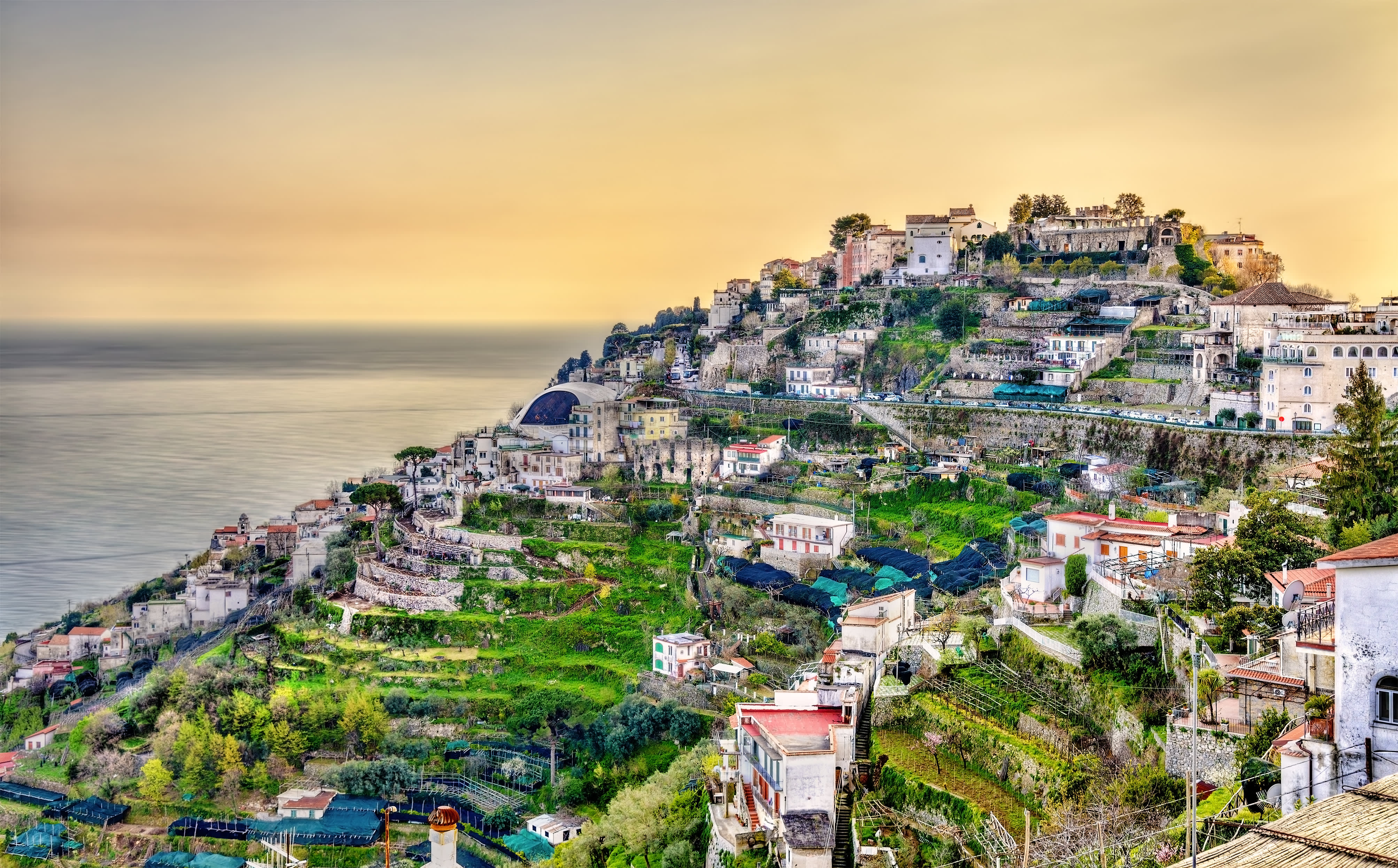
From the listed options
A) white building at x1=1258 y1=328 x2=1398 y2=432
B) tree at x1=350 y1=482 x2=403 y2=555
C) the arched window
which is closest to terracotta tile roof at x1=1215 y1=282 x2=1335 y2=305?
white building at x1=1258 y1=328 x2=1398 y2=432

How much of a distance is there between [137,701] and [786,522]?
523 inches

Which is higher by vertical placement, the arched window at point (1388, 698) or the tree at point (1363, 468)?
the tree at point (1363, 468)

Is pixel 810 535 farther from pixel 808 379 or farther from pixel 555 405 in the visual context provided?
pixel 555 405

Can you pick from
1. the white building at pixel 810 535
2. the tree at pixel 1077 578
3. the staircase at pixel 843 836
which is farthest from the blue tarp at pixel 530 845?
the white building at pixel 810 535

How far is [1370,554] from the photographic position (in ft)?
30.0

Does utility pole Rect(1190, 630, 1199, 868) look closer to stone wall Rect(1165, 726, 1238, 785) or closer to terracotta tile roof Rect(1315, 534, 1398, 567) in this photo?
stone wall Rect(1165, 726, 1238, 785)

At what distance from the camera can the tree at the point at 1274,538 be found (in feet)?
46.0

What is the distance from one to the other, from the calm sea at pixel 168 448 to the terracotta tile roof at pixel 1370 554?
31.8m

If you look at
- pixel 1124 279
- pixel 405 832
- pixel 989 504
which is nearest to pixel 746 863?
pixel 405 832

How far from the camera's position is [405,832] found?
20.1 metres

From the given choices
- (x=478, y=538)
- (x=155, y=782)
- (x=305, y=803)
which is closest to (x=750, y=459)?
(x=478, y=538)

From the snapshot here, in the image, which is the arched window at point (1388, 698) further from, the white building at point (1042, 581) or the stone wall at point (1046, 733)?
the white building at point (1042, 581)

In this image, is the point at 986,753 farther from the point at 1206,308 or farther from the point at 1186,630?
the point at 1206,308

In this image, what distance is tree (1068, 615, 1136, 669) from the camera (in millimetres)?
13945
